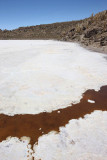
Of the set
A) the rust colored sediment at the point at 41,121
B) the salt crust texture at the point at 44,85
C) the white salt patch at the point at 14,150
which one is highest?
the salt crust texture at the point at 44,85

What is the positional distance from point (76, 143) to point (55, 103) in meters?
1.13

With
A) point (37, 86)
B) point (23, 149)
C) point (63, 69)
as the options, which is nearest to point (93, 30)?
point (63, 69)

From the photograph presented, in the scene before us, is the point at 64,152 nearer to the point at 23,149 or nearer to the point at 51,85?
the point at 23,149

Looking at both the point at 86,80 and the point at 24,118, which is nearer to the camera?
the point at 24,118

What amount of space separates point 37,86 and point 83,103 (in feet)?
4.64

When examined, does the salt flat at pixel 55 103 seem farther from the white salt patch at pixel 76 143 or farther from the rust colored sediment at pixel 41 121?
the rust colored sediment at pixel 41 121

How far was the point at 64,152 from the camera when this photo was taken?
1.80 m

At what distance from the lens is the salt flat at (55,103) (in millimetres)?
1821

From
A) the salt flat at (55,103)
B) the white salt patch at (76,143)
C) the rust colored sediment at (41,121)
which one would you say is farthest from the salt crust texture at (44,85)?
the white salt patch at (76,143)

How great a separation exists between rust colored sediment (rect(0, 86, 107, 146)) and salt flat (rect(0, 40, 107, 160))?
0.10 metres

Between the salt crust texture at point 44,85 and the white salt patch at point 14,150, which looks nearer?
the white salt patch at point 14,150

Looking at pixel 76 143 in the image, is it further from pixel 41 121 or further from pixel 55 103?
pixel 55 103

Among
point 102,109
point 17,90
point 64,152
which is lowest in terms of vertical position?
point 64,152

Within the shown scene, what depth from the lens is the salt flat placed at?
1821 mm
